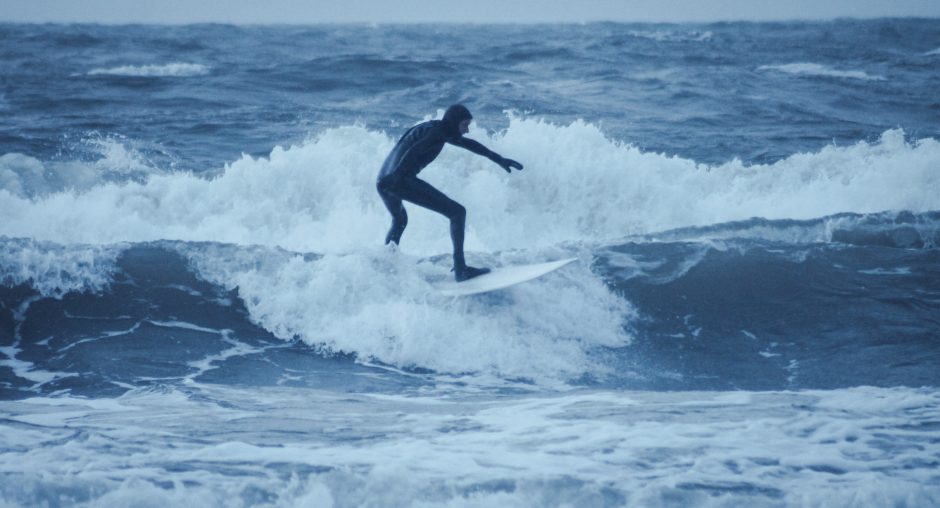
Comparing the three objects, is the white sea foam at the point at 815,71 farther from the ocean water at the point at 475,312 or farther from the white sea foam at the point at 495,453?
the white sea foam at the point at 495,453

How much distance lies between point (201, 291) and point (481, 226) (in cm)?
422

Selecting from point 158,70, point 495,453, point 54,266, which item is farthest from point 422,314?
point 158,70

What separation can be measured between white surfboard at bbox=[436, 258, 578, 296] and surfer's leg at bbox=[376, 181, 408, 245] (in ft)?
2.14

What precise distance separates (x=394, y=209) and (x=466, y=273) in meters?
0.89

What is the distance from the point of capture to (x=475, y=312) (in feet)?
26.0

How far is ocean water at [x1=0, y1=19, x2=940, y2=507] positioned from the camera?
425cm

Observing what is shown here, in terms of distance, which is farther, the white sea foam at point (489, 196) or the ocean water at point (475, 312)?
the white sea foam at point (489, 196)

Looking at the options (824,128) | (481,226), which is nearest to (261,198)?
(481,226)

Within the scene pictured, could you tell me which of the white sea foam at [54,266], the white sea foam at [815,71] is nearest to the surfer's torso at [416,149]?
the white sea foam at [54,266]

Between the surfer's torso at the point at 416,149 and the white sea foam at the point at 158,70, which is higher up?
the white sea foam at the point at 158,70

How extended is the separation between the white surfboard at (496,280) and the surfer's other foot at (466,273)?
0.11 feet

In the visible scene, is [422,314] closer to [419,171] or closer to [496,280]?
[496,280]

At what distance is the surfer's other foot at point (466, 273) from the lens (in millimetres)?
7910

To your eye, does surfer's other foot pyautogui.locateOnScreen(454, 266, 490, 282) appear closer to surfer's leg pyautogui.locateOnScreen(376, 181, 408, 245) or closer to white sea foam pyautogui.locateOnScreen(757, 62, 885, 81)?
surfer's leg pyautogui.locateOnScreen(376, 181, 408, 245)
